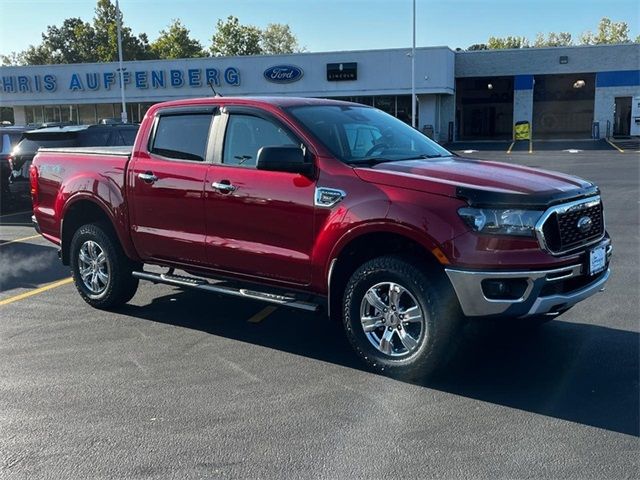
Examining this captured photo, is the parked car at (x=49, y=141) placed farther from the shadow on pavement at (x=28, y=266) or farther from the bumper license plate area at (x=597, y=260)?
the bumper license plate area at (x=597, y=260)

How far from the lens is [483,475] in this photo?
3309mm

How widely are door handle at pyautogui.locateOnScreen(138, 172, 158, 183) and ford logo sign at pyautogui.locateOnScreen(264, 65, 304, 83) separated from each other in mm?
32975

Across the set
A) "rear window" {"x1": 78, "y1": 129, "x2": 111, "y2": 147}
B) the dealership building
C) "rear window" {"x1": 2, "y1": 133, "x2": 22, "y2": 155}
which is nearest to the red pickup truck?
"rear window" {"x1": 78, "y1": 129, "x2": 111, "y2": 147}

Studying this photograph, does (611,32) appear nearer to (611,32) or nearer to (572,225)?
(611,32)

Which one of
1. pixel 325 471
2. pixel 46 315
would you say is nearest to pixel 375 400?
pixel 325 471

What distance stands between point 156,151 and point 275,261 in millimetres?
1763

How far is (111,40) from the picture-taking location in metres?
73.5

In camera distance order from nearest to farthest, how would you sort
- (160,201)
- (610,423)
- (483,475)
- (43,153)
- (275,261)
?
(483,475), (610,423), (275,261), (160,201), (43,153)

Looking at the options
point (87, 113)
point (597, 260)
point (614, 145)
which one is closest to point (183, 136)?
point (597, 260)

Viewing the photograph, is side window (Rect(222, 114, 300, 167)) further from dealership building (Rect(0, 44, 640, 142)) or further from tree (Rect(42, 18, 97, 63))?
tree (Rect(42, 18, 97, 63))

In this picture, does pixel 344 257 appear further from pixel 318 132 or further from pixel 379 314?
pixel 318 132

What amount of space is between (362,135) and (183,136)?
64.4 inches

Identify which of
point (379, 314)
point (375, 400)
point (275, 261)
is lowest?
point (375, 400)

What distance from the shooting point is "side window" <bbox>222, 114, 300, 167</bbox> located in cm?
523
